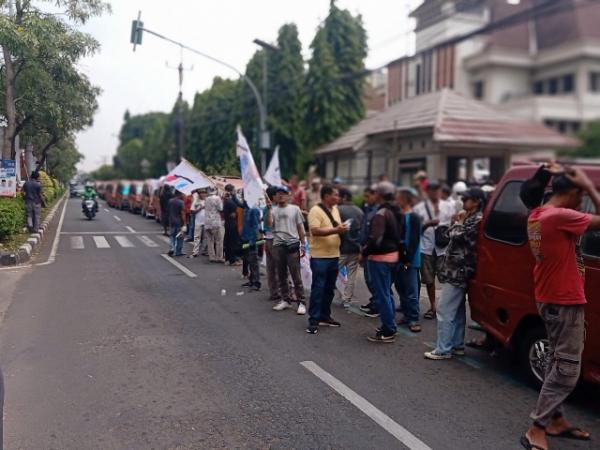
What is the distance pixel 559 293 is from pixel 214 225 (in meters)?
9.93

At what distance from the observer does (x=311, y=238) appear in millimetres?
7184

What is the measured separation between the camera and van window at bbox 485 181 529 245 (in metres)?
5.32

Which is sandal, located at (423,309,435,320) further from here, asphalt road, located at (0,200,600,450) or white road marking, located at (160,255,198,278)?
white road marking, located at (160,255,198,278)

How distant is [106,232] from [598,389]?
57.7 ft

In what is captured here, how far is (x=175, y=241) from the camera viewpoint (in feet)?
46.5

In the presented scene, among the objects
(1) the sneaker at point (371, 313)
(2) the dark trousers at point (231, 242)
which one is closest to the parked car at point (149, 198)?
(2) the dark trousers at point (231, 242)

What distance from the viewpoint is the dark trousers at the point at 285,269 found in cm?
823

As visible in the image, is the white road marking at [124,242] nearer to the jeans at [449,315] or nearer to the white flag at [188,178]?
the white flag at [188,178]

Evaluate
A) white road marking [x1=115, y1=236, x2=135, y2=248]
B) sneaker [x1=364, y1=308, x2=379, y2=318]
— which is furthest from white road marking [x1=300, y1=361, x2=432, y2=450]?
white road marking [x1=115, y1=236, x2=135, y2=248]

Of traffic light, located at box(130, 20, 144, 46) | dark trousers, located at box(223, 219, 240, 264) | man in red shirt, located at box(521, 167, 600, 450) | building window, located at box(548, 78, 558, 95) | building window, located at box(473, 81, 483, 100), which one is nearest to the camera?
building window, located at box(548, 78, 558, 95)

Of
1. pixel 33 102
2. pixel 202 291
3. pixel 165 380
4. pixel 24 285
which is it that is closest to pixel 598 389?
pixel 165 380

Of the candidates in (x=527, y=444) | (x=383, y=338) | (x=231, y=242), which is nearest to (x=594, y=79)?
(x=527, y=444)

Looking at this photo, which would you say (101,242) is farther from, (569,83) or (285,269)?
(569,83)

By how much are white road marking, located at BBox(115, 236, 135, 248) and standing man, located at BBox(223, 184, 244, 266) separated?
4554mm
